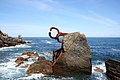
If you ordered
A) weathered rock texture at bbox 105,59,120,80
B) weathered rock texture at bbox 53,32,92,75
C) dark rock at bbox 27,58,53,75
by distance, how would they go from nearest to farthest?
weathered rock texture at bbox 105,59,120,80 < weathered rock texture at bbox 53,32,92,75 < dark rock at bbox 27,58,53,75

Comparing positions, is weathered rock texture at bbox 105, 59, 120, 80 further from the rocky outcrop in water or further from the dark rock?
the dark rock

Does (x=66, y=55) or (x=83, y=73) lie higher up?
(x=66, y=55)

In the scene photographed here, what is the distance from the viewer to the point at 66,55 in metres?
21.3

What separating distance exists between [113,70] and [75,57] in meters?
4.54

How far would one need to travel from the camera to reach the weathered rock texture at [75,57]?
840 inches

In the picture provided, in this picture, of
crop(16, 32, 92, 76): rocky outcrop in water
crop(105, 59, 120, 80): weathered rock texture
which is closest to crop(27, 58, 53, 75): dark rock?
crop(16, 32, 92, 76): rocky outcrop in water

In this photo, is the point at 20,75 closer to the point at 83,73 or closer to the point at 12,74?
the point at 12,74

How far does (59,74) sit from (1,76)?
267 inches

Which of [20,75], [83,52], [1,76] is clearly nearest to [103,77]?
[83,52]

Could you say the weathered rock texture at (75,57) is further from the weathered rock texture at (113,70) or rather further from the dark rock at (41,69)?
the weathered rock texture at (113,70)

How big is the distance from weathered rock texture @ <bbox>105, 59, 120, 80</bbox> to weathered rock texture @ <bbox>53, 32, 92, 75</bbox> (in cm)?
245

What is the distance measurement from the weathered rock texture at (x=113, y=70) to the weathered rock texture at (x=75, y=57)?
2.45 m

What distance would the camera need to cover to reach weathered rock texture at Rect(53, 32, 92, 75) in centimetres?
2133

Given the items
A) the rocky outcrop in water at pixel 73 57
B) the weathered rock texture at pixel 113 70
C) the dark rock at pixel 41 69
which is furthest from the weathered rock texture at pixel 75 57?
the weathered rock texture at pixel 113 70
